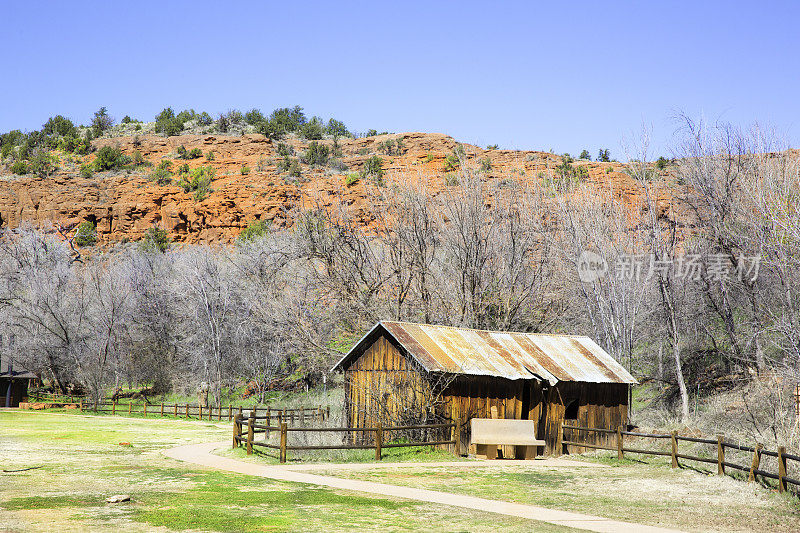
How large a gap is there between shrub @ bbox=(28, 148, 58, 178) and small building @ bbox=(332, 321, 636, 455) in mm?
72356

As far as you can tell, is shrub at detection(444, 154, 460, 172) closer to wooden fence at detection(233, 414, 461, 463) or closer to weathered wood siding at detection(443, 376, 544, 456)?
weathered wood siding at detection(443, 376, 544, 456)

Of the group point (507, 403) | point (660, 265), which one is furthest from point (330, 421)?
point (660, 265)

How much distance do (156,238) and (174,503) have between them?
211 feet

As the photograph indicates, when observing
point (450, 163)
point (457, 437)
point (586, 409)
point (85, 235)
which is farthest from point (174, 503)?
point (450, 163)

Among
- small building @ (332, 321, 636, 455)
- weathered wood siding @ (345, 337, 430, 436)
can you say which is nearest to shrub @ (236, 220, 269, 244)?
weathered wood siding @ (345, 337, 430, 436)

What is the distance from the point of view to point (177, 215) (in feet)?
251

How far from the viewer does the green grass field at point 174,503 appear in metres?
10.4

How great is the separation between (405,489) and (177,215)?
67.1 m

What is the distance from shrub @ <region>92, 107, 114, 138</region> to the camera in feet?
343

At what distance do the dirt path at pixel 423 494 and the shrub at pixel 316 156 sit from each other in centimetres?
6969

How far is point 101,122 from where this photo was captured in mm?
106188

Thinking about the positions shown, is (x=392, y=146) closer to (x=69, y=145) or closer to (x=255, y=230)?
(x=255, y=230)

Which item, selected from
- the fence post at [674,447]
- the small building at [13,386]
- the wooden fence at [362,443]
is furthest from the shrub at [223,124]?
the fence post at [674,447]

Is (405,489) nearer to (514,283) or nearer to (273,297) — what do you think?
(514,283)
